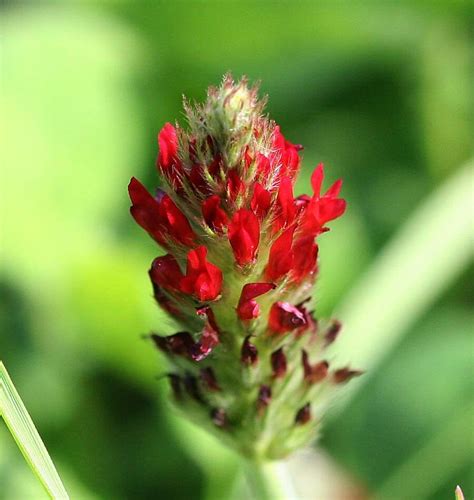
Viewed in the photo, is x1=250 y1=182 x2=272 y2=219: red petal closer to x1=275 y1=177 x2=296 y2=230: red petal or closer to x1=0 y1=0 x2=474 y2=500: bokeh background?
x1=275 y1=177 x2=296 y2=230: red petal

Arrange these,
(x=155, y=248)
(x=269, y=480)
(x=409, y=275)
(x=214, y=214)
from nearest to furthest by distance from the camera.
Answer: (x=214, y=214) → (x=269, y=480) → (x=409, y=275) → (x=155, y=248)

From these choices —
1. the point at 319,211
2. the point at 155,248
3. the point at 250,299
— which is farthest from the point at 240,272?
the point at 155,248

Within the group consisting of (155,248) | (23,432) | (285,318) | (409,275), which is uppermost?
(409,275)

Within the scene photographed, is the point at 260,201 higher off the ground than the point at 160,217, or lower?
higher

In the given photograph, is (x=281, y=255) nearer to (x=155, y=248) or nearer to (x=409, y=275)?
(x=409, y=275)

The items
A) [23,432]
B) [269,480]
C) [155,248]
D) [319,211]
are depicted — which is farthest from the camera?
[155,248]

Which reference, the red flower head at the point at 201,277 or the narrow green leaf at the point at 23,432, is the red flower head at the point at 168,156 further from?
the narrow green leaf at the point at 23,432

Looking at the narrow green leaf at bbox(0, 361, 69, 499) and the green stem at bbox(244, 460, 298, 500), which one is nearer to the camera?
the narrow green leaf at bbox(0, 361, 69, 499)

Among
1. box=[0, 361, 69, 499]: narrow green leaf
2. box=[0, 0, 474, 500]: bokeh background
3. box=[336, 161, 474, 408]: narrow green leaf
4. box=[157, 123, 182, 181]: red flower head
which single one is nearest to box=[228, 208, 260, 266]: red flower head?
box=[157, 123, 182, 181]: red flower head
